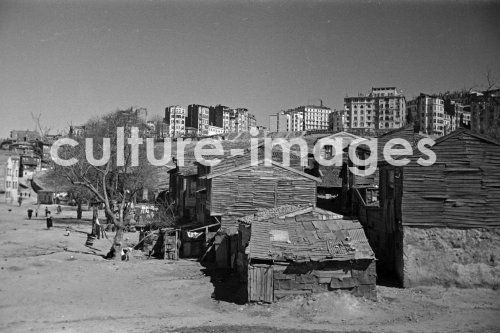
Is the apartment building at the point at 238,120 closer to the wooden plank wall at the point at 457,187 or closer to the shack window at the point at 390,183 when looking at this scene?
the shack window at the point at 390,183

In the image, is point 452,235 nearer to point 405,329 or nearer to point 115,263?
point 405,329

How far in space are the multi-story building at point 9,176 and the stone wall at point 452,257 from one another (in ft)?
258

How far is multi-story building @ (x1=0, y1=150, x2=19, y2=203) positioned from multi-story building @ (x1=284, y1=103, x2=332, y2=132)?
320 feet

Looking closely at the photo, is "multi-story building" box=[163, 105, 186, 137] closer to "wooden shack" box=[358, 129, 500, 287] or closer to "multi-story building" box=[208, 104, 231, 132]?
"multi-story building" box=[208, 104, 231, 132]

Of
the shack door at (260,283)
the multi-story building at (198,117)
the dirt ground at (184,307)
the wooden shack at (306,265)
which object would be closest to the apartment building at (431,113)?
the multi-story building at (198,117)

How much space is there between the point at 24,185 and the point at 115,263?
73.6 metres

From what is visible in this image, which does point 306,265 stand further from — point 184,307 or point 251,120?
point 251,120

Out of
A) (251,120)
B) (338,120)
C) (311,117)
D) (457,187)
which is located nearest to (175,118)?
(251,120)

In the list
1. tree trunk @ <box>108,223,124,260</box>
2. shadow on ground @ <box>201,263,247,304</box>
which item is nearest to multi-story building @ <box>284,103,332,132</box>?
tree trunk @ <box>108,223,124,260</box>

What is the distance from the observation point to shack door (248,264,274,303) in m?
18.4

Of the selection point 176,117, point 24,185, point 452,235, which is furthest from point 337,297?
point 176,117

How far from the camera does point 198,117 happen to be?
540 ft

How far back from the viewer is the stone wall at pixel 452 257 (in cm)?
2133

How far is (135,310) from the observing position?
1756 centimetres
